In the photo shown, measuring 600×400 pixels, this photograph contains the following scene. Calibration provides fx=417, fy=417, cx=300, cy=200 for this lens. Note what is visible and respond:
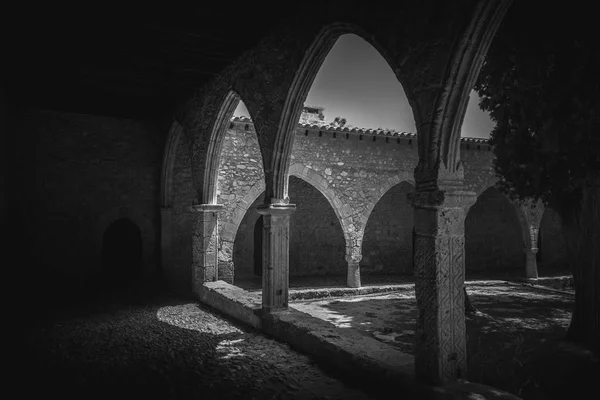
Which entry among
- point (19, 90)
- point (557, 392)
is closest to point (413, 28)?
point (557, 392)

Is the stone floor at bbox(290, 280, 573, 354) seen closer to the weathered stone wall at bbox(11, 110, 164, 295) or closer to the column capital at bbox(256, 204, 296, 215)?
the column capital at bbox(256, 204, 296, 215)

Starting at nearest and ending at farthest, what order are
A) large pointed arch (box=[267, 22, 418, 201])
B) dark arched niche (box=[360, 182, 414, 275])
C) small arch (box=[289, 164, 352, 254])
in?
1. large pointed arch (box=[267, 22, 418, 201])
2. small arch (box=[289, 164, 352, 254])
3. dark arched niche (box=[360, 182, 414, 275])

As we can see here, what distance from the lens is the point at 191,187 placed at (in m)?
8.39

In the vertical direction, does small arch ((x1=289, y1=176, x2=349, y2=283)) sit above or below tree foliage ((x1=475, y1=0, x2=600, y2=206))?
below

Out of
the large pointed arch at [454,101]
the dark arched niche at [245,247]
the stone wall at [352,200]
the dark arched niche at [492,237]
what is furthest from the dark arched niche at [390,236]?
the large pointed arch at [454,101]

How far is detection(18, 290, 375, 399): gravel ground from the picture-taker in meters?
3.50

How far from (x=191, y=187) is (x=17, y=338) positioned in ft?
13.4

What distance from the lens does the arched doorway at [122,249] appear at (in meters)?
9.07

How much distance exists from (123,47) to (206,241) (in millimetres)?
3396

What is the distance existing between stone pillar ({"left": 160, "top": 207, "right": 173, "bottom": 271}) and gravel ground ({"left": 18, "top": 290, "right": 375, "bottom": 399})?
2672 mm

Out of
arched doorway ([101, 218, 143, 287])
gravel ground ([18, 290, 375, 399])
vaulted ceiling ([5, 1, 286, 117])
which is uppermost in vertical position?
vaulted ceiling ([5, 1, 286, 117])

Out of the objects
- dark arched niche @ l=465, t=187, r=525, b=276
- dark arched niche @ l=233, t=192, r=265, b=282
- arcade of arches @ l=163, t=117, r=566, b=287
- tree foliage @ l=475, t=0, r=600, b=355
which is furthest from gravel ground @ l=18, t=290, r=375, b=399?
dark arched niche @ l=465, t=187, r=525, b=276

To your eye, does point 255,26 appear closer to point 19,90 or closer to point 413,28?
point 413,28

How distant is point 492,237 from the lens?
14594 millimetres
